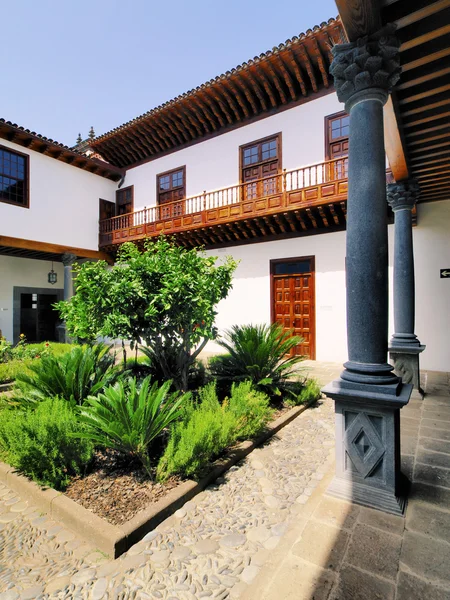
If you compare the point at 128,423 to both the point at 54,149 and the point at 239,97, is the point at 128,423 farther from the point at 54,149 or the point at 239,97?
the point at 54,149

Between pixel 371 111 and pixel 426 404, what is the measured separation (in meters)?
4.23

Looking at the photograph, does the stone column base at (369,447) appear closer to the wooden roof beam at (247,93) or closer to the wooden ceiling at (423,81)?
the wooden ceiling at (423,81)

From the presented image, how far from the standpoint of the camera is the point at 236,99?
33.3 ft

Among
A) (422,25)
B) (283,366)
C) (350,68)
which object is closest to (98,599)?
(283,366)

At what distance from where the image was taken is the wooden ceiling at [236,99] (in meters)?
8.27

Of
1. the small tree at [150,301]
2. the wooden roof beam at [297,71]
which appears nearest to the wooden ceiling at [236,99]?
the wooden roof beam at [297,71]

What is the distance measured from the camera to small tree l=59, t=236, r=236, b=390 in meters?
4.14

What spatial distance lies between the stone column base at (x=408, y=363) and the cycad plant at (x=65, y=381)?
4.53m

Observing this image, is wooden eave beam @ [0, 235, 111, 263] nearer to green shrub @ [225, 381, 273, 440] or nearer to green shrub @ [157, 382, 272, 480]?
green shrub @ [157, 382, 272, 480]

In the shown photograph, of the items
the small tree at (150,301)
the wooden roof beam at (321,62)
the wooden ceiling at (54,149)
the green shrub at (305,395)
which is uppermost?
the wooden roof beam at (321,62)

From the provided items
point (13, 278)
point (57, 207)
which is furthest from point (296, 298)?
point (13, 278)

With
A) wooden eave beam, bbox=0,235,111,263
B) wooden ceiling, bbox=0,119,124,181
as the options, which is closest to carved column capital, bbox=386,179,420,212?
wooden ceiling, bbox=0,119,124,181

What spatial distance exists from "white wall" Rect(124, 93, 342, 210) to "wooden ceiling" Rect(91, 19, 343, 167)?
333 millimetres

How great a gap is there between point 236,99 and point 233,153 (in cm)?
154
